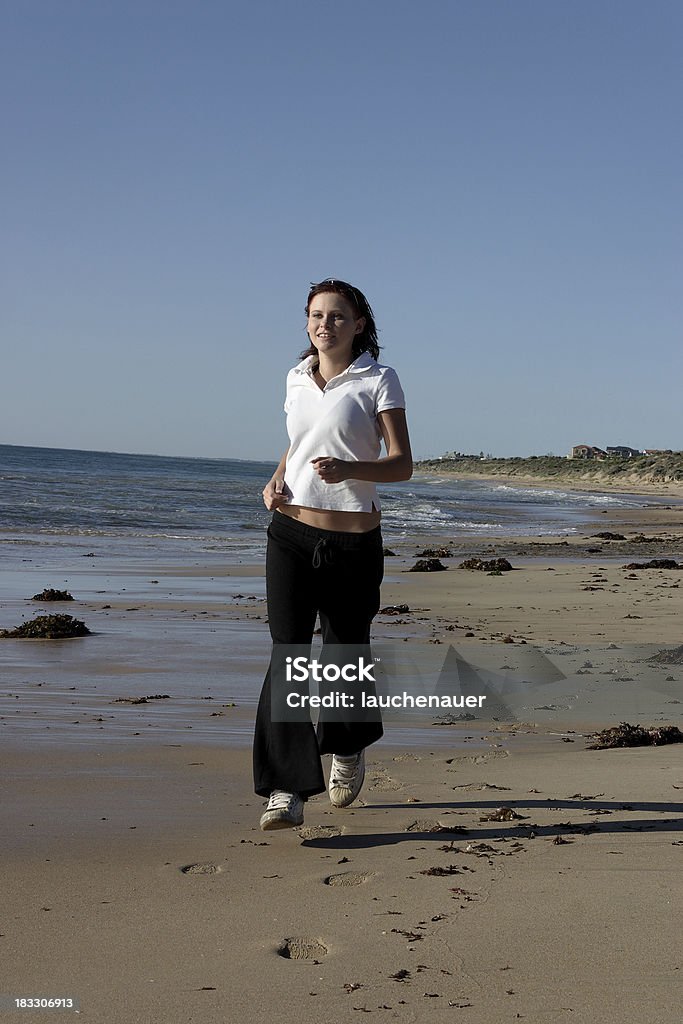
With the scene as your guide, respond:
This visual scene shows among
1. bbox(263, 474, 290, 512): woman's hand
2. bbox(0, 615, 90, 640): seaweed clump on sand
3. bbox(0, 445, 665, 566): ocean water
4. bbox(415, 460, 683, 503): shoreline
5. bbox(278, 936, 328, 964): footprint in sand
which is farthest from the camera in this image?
bbox(415, 460, 683, 503): shoreline

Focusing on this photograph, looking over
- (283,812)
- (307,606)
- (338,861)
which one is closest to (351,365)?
(307,606)

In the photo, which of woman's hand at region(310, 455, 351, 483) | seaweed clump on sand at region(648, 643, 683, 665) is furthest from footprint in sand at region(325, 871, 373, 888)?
seaweed clump on sand at region(648, 643, 683, 665)

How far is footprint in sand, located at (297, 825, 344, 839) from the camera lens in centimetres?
352

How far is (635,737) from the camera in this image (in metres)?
4.84

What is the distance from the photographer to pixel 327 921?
2719 mm

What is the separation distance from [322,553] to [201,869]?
1.10m

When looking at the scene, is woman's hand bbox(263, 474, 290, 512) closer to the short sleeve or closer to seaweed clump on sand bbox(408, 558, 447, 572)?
the short sleeve

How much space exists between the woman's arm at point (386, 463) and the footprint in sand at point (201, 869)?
1269mm

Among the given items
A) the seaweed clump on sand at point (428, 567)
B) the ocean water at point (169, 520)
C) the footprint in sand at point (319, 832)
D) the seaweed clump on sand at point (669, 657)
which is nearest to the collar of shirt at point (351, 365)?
the footprint in sand at point (319, 832)

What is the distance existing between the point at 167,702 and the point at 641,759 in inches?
97.3

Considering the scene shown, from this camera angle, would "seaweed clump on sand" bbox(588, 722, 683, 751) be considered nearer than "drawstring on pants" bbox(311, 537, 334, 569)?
No

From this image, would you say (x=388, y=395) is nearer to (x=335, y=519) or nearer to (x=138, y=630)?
(x=335, y=519)

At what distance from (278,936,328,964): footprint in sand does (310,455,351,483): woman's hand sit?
1.45 meters

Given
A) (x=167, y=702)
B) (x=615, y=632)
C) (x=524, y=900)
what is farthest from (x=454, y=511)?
(x=524, y=900)
